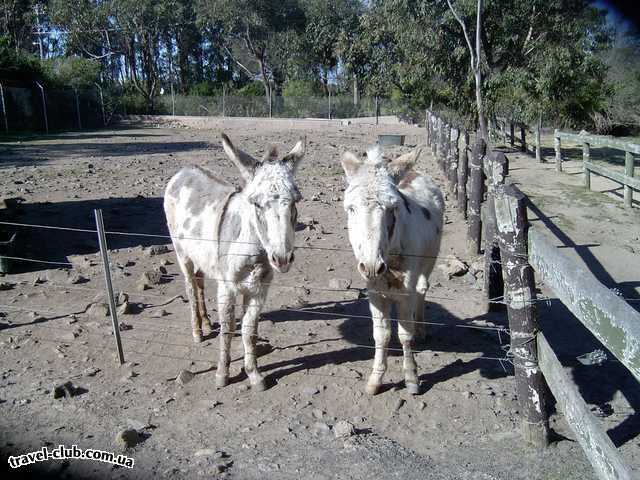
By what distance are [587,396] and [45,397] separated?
4.40 m

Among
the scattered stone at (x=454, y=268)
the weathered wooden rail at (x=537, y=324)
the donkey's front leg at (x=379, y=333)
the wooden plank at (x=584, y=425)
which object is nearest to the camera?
the weathered wooden rail at (x=537, y=324)

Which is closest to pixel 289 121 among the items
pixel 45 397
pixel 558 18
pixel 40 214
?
pixel 558 18

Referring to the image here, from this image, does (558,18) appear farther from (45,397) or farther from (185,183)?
(45,397)

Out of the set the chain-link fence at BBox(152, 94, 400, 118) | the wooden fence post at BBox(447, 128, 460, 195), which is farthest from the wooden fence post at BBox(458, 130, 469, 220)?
the chain-link fence at BBox(152, 94, 400, 118)

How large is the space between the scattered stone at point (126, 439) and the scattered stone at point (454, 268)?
4731mm

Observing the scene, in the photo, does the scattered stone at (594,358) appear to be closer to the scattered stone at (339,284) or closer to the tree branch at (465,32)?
the scattered stone at (339,284)

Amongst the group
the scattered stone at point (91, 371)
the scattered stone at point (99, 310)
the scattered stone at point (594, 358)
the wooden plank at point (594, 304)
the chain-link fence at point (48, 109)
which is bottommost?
the scattered stone at point (594, 358)

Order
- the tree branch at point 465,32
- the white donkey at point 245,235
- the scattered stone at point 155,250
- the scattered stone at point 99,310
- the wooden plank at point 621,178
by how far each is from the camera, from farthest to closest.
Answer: the tree branch at point 465,32 → the wooden plank at point 621,178 → the scattered stone at point 155,250 → the scattered stone at point 99,310 → the white donkey at point 245,235

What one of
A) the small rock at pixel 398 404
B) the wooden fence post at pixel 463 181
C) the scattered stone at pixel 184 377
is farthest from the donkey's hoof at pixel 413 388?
the wooden fence post at pixel 463 181

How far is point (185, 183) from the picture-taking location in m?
5.74

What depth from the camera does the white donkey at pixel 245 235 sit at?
406cm

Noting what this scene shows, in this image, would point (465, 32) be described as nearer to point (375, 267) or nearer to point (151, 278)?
point (151, 278)

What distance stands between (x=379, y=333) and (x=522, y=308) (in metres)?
1.22

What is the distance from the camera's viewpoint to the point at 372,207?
3.70 metres
